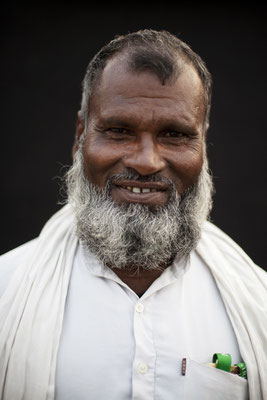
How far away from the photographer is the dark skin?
1671 millimetres

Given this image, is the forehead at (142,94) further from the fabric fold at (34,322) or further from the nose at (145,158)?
the fabric fold at (34,322)

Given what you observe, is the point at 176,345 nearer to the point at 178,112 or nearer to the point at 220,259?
the point at 220,259

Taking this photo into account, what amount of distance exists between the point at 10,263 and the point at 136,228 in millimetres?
622

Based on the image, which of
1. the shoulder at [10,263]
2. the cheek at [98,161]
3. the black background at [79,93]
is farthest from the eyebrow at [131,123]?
the black background at [79,93]

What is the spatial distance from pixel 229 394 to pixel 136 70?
4.61ft

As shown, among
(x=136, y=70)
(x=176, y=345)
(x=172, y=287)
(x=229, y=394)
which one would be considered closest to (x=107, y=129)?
(x=136, y=70)

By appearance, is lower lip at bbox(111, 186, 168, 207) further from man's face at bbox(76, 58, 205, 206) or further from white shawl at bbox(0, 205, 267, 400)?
white shawl at bbox(0, 205, 267, 400)

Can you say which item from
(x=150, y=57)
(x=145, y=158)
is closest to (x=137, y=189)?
(x=145, y=158)

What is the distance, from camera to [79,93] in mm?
3406

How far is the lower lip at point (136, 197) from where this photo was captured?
1.70 meters

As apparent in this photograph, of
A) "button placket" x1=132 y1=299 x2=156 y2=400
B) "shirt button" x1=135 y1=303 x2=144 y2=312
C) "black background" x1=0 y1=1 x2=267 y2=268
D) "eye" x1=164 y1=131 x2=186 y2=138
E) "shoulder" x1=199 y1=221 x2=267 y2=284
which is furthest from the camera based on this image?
"black background" x1=0 y1=1 x2=267 y2=268

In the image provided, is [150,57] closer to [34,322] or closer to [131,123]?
[131,123]

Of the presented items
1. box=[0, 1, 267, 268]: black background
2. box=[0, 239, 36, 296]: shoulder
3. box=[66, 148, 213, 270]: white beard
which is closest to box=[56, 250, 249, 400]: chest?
box=[66, 148, 213, 270]: white beard

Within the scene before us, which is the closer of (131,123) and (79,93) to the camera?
(131,123)
